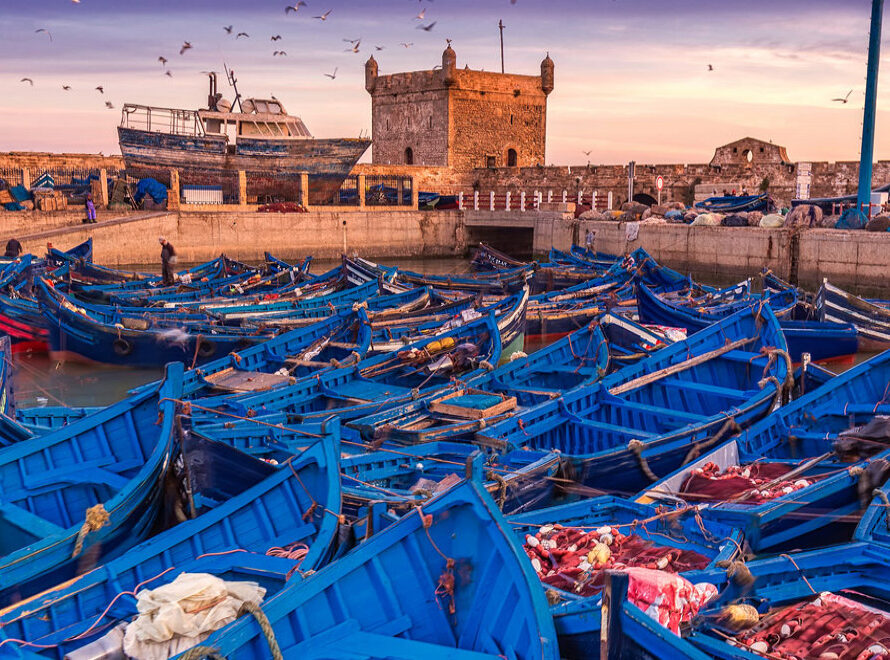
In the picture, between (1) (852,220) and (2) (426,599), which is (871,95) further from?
(2) (426,599)

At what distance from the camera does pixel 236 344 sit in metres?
14.2

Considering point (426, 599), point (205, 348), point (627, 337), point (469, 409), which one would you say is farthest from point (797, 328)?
point (426, 599)

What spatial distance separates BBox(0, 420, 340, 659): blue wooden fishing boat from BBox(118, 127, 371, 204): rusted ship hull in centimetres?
3098

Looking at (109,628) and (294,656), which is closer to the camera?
(294,656)

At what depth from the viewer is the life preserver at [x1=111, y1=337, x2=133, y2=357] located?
47.0 feet

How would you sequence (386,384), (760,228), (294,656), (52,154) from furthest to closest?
(52,154) < (760,228) < (386,384) < (294,656)

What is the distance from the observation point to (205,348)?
1416cm

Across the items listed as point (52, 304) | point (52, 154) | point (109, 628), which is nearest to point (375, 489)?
point (109, 628)

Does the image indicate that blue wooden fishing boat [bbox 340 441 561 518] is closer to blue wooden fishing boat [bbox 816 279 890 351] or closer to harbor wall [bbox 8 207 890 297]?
blue wooden fishing boat [bbox 816 279 890 351]

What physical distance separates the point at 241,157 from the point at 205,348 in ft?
74.5

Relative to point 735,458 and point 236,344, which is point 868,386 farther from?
point 236,344

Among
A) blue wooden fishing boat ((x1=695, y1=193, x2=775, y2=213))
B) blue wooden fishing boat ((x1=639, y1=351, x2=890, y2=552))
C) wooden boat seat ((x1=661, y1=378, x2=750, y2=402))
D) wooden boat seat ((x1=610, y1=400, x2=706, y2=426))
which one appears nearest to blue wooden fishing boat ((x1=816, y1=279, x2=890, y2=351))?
blue wooden fishing boat ((x1=639, y1=351, x2=890, y2=552))

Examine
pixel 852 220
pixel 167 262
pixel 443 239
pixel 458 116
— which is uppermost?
pixel 458 116

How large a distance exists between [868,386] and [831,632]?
5.99 meters
